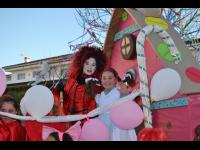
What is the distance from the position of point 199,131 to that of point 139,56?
2.92 feet

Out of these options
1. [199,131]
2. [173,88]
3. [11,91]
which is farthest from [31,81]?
[199,131]

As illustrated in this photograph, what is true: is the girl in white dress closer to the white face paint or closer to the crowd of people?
the crowd of people

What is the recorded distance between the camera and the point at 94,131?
3.04 metres

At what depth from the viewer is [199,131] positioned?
3.12m

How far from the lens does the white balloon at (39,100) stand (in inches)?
122

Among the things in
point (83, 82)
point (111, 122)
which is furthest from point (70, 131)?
point (83, 82)

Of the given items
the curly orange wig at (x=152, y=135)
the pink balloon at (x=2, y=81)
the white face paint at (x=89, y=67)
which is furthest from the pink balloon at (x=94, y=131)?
the pink balloon at (x=2, y=81)

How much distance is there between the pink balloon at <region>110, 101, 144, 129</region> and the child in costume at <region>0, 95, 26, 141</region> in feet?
2.98

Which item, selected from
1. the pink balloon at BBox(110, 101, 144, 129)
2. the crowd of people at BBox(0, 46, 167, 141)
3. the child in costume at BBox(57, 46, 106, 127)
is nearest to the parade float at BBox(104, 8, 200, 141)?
the pink balloon at BBox(110, 101, 144, 129)

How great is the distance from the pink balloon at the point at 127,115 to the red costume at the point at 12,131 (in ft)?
2.94

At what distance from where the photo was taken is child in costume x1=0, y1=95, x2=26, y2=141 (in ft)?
10.6
